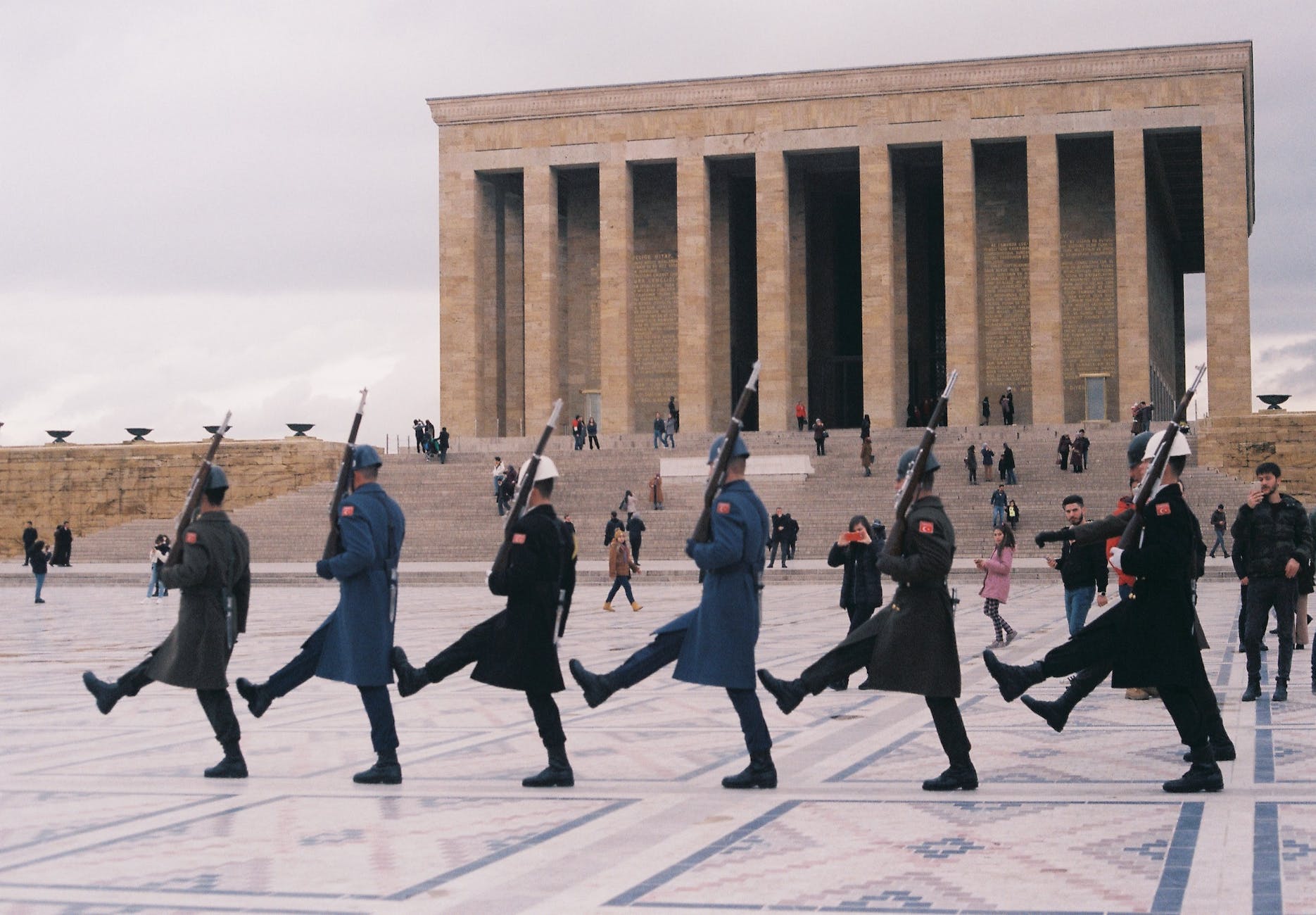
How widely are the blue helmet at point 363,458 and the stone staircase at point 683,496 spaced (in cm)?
2583

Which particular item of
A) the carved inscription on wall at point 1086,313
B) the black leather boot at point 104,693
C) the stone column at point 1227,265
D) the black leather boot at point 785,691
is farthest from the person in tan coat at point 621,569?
the carved inscription on wall at point 1086,313

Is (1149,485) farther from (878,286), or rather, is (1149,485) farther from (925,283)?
(925,283)

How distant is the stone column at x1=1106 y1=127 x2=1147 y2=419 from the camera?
4688 centimetres

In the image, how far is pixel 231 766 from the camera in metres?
7.95

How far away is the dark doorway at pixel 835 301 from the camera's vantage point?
2141 inches

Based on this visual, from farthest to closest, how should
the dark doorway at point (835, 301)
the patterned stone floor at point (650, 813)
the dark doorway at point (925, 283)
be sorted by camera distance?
the dark doorway at point (835, 301)
the dark doorway at point (925, 283)
the patterned stone floor at point (650, 813)

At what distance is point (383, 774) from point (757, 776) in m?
1.77

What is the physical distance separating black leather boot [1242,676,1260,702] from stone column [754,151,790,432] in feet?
126

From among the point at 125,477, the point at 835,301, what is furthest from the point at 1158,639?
the point at 835,301

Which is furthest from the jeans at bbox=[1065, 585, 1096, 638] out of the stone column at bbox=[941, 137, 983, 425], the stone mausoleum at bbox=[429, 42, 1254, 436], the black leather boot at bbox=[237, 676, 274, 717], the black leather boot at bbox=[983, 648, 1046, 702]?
the stone mausoleum at bbox=[429, 42, 1254, 436]

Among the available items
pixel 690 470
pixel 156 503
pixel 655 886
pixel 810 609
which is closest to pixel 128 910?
pixel 655 886

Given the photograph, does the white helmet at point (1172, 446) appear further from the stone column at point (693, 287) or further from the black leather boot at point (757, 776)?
the stone column at point (693, 287)

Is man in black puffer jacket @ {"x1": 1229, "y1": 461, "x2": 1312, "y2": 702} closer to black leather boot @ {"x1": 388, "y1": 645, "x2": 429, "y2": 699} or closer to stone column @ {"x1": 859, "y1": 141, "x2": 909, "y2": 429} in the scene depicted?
black leather boot @ {"x1": 388, "y1": 645, "x2": 429, "y2": 699}

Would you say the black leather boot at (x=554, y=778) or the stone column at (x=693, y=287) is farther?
the stone column at (x=693, y=287)
